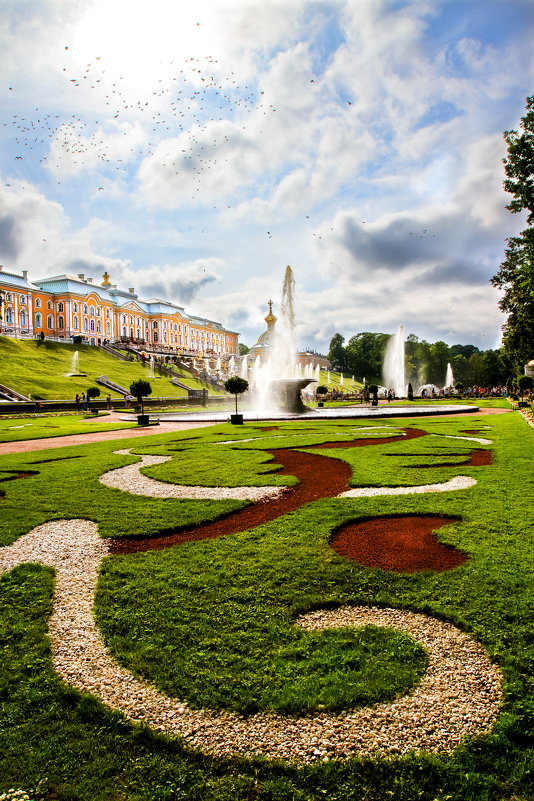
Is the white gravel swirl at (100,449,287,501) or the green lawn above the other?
the green lawn

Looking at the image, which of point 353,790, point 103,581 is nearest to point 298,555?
point 103,581

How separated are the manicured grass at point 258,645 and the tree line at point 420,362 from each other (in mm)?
80868

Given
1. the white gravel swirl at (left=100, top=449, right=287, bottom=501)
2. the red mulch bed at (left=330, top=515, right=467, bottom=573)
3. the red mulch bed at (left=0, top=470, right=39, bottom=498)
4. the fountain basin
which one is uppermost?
the fountain basin

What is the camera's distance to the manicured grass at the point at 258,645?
2369mm

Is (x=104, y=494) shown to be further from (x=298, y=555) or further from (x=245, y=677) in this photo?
(x=245, y=677)

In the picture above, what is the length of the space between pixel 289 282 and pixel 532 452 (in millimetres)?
20619

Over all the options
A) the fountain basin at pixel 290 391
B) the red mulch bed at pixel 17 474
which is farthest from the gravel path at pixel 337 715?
the fountain basin at pixel 290 391

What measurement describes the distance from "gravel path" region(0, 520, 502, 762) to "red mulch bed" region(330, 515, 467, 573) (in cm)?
97

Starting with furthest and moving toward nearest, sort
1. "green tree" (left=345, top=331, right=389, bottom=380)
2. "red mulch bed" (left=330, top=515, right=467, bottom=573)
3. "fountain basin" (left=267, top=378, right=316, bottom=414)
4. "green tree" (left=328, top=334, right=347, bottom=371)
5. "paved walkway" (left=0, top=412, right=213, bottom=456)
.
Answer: "green tree" (left=328, top=334, right=347, bottom=371) < "green tree" (left=345, top=331, right=389, bottom=380) < "fountain basin" (left=267, top=378, right=316, bottom=414) < "paved walkway" (left=0, top=412, right=213, bottom=456) < "red mulch bed" (left=330, top=515, right=467, bottom=573)

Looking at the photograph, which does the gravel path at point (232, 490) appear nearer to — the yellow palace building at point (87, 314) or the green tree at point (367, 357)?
the yellow palace building at point (87, 314)

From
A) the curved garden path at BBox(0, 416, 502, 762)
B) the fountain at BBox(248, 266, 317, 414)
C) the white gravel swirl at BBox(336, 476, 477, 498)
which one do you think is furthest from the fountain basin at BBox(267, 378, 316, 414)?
the curved garden path at BBox(0, 416, 502, 762)

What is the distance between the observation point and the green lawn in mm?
40219

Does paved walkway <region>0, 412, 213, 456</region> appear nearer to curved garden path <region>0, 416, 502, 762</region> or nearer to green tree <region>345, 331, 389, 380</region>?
curved garden path <region>0, 416, 502, 762</region>

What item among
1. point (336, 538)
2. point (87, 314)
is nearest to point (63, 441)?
A: point (336, 538)
